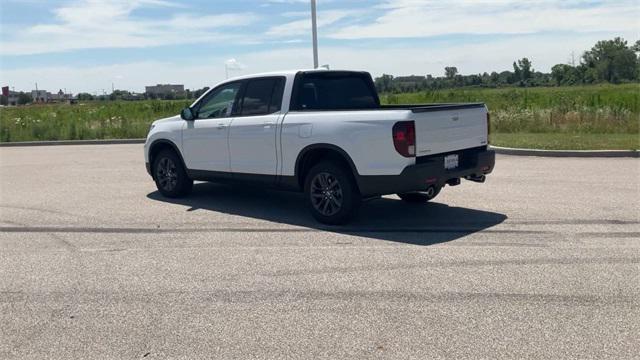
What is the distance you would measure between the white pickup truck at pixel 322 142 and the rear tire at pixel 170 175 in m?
0.02

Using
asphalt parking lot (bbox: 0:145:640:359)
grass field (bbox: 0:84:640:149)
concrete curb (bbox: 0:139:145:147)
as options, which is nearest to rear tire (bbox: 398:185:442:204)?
asphalt parking lot (bbox: 0:145:640:359)

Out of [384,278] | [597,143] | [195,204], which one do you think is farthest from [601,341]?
[597,143]

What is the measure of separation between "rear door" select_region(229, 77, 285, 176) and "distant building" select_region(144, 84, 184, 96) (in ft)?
194

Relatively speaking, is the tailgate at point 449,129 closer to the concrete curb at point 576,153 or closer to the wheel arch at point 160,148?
the wheel arch at point 160,148

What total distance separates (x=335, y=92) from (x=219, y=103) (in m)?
1.68

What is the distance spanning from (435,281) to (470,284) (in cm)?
28

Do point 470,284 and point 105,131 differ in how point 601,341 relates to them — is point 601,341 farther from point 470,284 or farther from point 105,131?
point 105,131

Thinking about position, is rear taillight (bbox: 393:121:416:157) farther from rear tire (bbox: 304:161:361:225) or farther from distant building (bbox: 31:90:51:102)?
distant building (bbox: 31:90:51:102)

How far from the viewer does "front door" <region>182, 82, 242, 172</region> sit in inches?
339

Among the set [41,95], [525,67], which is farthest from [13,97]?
[525,67]

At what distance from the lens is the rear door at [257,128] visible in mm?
7949

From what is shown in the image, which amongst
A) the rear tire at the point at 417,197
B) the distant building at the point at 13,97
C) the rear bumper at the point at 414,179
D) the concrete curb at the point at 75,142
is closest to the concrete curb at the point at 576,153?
the rear tire at the point at 417,197

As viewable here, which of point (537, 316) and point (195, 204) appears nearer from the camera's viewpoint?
point (537, 316)

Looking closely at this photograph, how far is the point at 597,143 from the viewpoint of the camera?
14.3 metres
